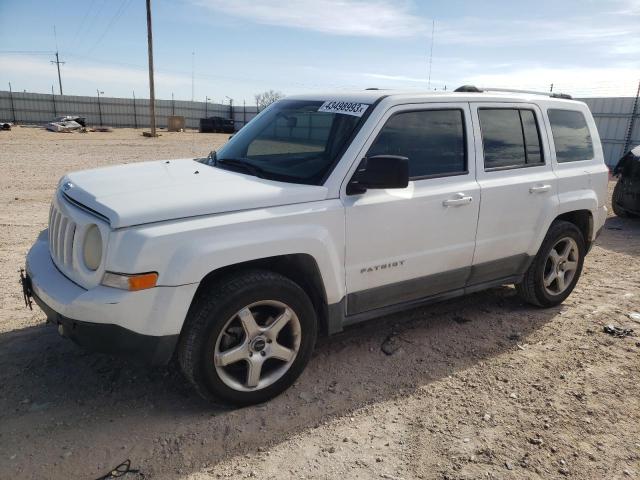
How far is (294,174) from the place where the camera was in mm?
3484

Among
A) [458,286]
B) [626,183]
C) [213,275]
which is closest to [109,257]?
[213,275]

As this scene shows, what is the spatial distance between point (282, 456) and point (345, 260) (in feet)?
4.10

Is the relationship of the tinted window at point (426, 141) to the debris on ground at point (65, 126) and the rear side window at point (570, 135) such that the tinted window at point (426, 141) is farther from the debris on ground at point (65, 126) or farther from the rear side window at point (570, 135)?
the debris on ground at point (65, 126)

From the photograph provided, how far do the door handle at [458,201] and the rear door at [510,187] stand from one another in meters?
0.18

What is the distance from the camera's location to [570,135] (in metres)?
4.80

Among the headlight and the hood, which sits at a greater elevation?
the hood

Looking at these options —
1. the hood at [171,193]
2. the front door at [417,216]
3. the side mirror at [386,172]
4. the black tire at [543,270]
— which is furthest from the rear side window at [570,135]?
the hood at [171,193]

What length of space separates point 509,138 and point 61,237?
3.45m

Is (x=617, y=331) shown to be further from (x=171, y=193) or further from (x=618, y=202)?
(x=618, y=202)

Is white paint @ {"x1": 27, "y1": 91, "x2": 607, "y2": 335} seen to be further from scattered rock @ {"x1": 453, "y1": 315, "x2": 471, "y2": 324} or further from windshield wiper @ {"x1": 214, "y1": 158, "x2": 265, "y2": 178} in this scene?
scattered rock @ {"x1": 453, "y1": 315, "x2": 471, "y2": 324}

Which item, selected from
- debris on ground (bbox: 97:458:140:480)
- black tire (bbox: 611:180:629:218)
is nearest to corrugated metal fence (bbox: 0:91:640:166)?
black tire (bbox: 611:180:629:218)

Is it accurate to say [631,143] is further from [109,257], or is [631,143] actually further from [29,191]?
[109,257]

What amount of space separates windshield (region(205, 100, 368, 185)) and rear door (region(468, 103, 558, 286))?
1.18 m

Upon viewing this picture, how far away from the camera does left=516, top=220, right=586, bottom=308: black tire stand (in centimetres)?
471
